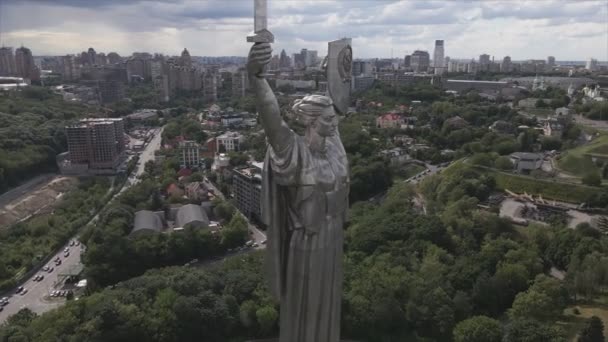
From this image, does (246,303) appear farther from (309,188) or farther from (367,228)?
(309,188)

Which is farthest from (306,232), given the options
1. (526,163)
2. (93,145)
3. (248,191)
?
(93,145)

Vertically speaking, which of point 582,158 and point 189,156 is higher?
point 582,158

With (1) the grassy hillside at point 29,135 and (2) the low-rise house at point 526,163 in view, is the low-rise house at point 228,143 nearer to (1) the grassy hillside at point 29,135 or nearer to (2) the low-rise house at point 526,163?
(1) the grassy hillside at point 29,135

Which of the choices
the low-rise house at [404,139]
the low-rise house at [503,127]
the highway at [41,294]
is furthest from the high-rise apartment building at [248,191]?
the low-rise house at [503,127]

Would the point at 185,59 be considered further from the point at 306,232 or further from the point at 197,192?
the point at 306,232

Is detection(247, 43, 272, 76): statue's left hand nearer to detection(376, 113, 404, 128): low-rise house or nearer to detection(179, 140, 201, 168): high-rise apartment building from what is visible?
detection(179, 140, 201, 168): high-rise apartment building

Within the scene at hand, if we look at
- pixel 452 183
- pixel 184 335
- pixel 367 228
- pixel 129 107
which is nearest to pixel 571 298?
pixel 367 228

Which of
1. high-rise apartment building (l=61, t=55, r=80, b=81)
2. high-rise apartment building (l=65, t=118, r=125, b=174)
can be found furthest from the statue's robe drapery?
high-rise apartment building (l=61, t=55, r=80, b=81)
